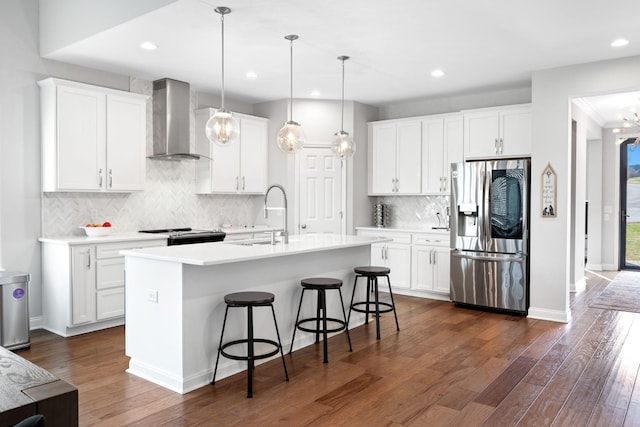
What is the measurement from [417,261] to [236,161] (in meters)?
2.77

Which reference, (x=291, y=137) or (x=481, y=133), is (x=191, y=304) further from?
(x=481, y=133)

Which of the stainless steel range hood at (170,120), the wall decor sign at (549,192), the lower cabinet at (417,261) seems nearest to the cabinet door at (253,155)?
the stainless steel range hood at (170,120)

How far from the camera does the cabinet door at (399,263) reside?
642cm

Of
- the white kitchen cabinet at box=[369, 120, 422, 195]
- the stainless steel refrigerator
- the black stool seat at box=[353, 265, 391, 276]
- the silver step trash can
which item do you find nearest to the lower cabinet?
the stainless steel refrigerator

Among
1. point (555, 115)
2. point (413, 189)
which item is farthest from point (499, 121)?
point (413, 189)

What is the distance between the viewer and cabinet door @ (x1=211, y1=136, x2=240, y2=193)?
6113 mm

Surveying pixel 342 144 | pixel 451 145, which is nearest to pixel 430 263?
pixel 451 145

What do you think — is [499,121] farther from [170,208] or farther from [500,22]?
[170,208]

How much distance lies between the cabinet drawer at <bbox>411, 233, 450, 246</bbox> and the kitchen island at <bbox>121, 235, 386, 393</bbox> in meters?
2.58

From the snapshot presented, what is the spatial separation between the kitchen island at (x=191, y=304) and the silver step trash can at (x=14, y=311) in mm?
1217

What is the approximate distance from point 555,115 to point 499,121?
818 mm

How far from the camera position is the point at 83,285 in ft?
14.9

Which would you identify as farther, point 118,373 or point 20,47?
point 20,47

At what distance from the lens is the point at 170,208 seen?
19.5 ft
